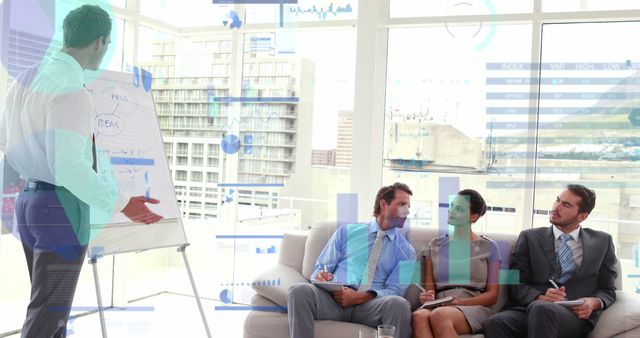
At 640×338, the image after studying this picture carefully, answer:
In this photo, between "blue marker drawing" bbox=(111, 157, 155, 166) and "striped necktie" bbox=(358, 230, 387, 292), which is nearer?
"striped necktie" bbox=(358, 230, 387, 292)

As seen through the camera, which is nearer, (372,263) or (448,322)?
(448,322)

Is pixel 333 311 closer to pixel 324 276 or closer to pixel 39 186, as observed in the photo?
pixel 324 276

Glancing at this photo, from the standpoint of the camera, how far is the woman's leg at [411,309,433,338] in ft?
10.1

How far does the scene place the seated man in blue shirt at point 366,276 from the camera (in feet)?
10.2

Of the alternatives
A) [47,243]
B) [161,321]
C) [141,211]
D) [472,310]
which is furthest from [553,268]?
[161,321]

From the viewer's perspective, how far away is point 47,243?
2.42 m

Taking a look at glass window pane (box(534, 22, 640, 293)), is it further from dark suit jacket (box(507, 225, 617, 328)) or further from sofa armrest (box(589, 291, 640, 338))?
sofa armrest (box(589, 291, 640, 338))

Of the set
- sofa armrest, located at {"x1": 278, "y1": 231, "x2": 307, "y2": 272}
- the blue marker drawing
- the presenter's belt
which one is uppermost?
the blue marker drawing

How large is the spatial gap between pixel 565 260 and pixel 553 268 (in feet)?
0.29

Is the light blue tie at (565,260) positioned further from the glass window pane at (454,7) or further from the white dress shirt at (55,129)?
the white dress shirt at (55,129)

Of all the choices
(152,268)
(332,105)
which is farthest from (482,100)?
(152,268)
